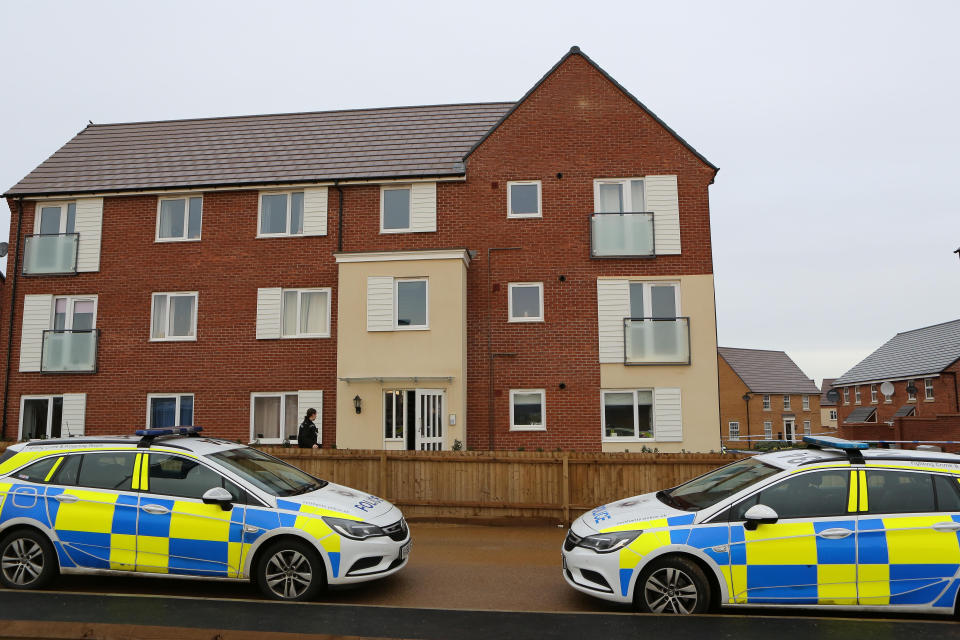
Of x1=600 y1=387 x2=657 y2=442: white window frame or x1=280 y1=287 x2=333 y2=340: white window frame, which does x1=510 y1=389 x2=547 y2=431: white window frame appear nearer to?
x1=600 y1=387 x2=657 y2=442: white window frame

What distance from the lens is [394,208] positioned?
1783cm

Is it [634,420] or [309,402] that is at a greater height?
[309,402]

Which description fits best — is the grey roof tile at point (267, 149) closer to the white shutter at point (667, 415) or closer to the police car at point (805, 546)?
the white shutter at point (667, 415)

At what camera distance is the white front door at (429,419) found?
15.7m

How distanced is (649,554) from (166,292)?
1526 cm

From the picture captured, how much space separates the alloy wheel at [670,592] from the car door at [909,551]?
54.7 inches

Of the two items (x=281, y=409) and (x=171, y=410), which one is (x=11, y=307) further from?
(x=281, y=409)

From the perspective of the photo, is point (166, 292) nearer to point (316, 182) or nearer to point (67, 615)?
point (316, 182)

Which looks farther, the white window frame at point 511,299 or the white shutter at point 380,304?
the white window frame at point 511,299

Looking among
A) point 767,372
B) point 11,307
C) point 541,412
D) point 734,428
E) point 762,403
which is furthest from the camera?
point 767,372

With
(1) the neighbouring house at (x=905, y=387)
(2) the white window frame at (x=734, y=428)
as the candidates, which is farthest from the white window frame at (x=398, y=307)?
(2) the white window frame at (x=734, y=428)

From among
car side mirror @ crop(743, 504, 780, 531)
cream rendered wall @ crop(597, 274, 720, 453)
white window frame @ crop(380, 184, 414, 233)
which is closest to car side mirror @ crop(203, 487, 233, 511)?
car side mirror @ crop(743, 504, 780, 531)

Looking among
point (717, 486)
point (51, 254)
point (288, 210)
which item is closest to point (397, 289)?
point (288, 210)

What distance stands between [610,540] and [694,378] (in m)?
10.6
